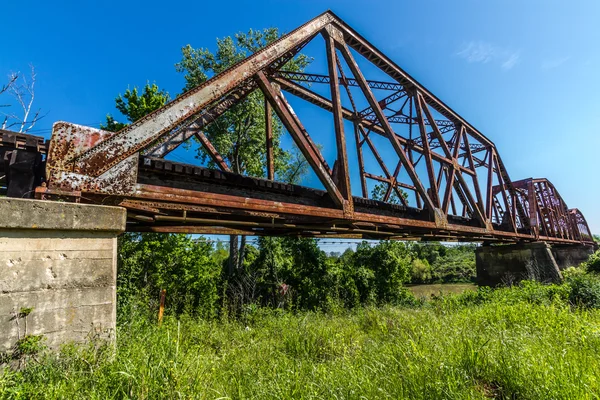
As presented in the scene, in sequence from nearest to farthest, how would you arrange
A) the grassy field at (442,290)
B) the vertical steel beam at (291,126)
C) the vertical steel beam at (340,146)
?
the vertical steel beam at (291,126), the vertical steel beam at (340,146), the grassy field at (442,290)

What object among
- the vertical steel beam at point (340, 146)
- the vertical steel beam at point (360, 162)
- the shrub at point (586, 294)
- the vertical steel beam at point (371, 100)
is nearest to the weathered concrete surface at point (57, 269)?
the vertical steel beam at point (340, 146)

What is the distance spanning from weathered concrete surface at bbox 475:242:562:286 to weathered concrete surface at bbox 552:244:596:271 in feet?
44.7

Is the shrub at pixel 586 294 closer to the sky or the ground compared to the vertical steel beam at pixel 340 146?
closer to the ground

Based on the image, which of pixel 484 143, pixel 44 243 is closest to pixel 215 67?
pixel 484 143

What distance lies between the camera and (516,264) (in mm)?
17797

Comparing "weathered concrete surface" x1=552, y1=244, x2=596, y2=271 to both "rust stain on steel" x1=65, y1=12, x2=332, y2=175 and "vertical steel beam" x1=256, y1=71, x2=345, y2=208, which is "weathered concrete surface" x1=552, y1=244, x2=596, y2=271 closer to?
"vertical steel beam" x1=256, y1=71, x2=345, y2=208

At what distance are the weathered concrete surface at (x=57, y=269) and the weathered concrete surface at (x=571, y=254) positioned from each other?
36.3 metres

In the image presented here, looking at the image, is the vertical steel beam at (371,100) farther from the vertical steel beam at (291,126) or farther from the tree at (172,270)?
the tree at (172,270)

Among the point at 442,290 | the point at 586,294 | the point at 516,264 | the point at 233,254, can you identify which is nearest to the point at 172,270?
the point at 233,254

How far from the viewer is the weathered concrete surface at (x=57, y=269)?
8.45ft

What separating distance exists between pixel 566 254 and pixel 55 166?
129ft

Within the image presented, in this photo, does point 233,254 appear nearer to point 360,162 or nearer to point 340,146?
point 360,162

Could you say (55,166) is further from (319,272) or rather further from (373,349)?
(319,272)

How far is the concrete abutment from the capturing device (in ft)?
55.5
